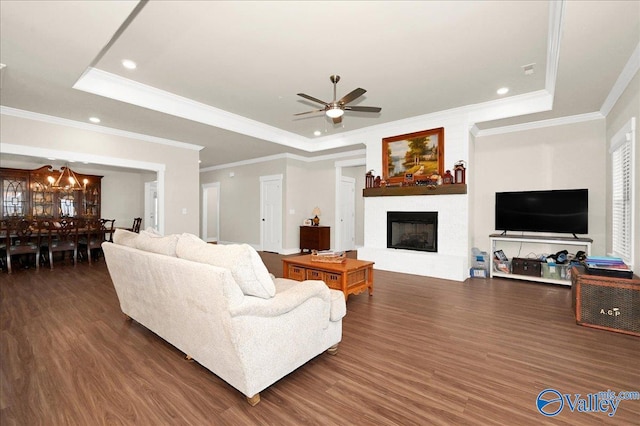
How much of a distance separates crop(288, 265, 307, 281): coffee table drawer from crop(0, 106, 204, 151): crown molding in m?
4.16

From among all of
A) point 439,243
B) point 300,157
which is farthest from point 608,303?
point 300,157

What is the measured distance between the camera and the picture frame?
17.8ft

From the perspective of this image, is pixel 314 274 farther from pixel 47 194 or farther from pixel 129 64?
pixel 47 194

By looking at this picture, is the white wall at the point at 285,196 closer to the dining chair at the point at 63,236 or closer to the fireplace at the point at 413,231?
the fireplace at the point at 413,231


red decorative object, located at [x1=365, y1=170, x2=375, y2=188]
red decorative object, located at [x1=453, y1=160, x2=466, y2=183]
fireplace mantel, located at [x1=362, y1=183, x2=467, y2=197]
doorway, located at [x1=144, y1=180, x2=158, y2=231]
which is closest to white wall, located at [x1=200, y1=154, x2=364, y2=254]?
red decorative object, located at [x1=365, y1=170, x2=375, y2=188]

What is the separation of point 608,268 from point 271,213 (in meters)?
6.92

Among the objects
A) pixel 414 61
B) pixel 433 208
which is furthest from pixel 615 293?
pixel 414 61

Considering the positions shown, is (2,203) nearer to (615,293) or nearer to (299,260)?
(299,260)

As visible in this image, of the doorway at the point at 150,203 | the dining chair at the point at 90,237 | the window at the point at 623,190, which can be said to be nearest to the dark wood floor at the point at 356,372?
the window at the point at 623,190

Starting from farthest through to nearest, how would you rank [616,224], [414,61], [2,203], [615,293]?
[2,203] → [616,224] → [414,61] → [615,293]

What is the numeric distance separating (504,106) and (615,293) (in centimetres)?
308

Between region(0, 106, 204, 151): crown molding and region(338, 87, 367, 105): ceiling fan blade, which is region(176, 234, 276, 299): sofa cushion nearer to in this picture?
region(338, 87, 367, 105): ceiling fan blade

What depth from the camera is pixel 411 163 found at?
5.70m

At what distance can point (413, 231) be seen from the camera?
19.0 ft
